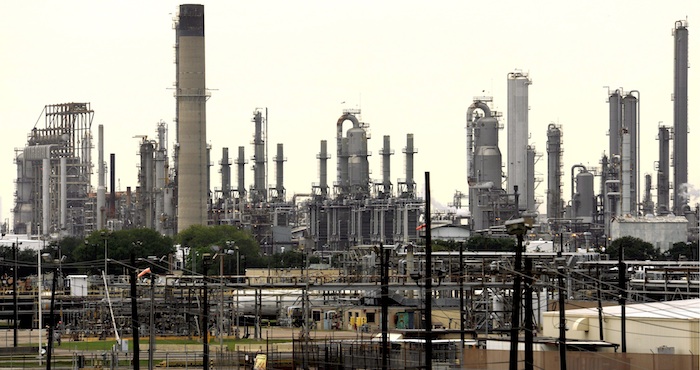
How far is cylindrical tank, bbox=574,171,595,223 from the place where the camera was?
420ft

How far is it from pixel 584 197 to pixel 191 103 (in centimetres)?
3382

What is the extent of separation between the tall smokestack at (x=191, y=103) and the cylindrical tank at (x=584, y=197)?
3150 centimetres

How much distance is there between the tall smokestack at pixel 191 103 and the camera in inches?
5005

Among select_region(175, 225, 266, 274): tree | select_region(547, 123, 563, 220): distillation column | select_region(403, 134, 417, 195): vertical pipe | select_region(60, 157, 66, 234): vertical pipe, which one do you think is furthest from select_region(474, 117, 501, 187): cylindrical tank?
select_region(60, 157, 66, 234): vertical pipe

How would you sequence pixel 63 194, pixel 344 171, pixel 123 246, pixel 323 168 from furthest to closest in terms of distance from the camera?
pixel 63 194
pixel 323 168
pixel 344 171
pixel 123 246

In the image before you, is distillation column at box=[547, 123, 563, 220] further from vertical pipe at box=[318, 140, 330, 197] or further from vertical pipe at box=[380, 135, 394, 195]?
vertical pipe at box=[318, 140, 330, 197]

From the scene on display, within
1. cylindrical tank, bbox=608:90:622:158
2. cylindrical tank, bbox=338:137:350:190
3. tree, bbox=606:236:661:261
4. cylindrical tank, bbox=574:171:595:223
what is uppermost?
cylindrical tank, bbox=608:90:622:158

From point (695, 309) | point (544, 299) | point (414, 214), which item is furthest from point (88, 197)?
point (695, 309)

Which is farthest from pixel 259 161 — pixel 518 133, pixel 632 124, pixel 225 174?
pixel 632 124

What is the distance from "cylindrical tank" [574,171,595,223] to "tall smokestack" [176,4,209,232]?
31.5m

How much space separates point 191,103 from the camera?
419 feet

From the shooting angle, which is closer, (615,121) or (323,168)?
(615,121)

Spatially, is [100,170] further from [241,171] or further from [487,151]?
[487,151]

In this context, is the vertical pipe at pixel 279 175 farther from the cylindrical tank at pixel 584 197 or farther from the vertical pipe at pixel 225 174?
the cylindrical tank at pixel 584 197
